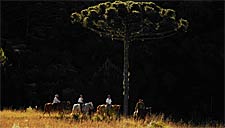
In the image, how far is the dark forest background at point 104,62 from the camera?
38.8 metres

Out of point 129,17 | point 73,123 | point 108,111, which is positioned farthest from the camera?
point 129,17

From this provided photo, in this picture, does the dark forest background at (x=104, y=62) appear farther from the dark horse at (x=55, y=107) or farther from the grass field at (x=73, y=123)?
the grass field at (x=73, y=123)

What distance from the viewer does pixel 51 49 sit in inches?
1781

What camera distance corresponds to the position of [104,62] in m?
43.2

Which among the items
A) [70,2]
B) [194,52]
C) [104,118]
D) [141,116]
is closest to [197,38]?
[194,52]

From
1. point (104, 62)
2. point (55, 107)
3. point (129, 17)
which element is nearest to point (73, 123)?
point (55, 107)

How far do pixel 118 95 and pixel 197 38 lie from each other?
11.0 meters

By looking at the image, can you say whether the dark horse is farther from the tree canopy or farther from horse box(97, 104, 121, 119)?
the tree canopy

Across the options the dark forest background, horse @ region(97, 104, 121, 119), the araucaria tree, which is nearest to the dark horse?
horse @ region(97, 104, 121, 119)

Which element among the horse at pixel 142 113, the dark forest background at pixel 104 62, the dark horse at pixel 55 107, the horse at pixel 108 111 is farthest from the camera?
the dark forest background at pixel 104 62

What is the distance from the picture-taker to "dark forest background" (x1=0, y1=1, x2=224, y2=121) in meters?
38.8

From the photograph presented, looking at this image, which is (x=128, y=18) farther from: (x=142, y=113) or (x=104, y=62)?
(x=104, y=62)

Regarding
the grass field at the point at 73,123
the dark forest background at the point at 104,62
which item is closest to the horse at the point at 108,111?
the grass field at the point at 73,123

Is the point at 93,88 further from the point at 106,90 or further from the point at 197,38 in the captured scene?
the point at 197,38
